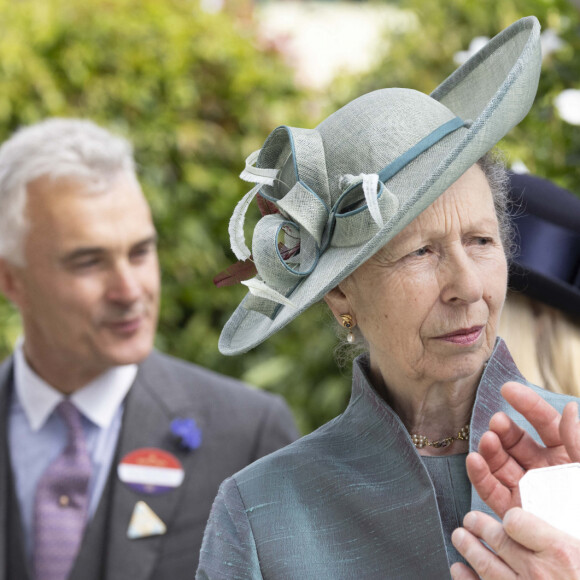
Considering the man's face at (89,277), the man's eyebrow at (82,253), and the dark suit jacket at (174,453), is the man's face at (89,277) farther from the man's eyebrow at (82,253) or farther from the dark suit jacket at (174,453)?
the dark suit jacket at (174,453)

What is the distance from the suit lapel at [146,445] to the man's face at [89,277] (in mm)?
155

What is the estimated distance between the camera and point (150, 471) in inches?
113

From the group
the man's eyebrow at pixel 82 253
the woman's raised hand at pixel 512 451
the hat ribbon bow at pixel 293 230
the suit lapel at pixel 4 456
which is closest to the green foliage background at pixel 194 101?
the suit lapel at pixel 4 456

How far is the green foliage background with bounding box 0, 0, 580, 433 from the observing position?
13.8 feet

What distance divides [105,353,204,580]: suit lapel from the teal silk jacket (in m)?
1.12

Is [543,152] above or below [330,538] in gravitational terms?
above

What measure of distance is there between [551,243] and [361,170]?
0.82 metres

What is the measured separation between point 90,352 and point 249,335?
1.29 meters

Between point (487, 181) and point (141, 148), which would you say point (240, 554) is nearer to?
point (487, 181)

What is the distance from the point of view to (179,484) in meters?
2.90

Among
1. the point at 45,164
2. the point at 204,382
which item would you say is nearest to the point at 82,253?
the point at 45,164

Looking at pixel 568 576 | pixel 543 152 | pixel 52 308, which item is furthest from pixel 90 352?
pixel 568 576

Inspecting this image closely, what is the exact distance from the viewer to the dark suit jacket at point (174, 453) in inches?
108

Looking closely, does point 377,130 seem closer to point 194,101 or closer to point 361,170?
point 361,170
